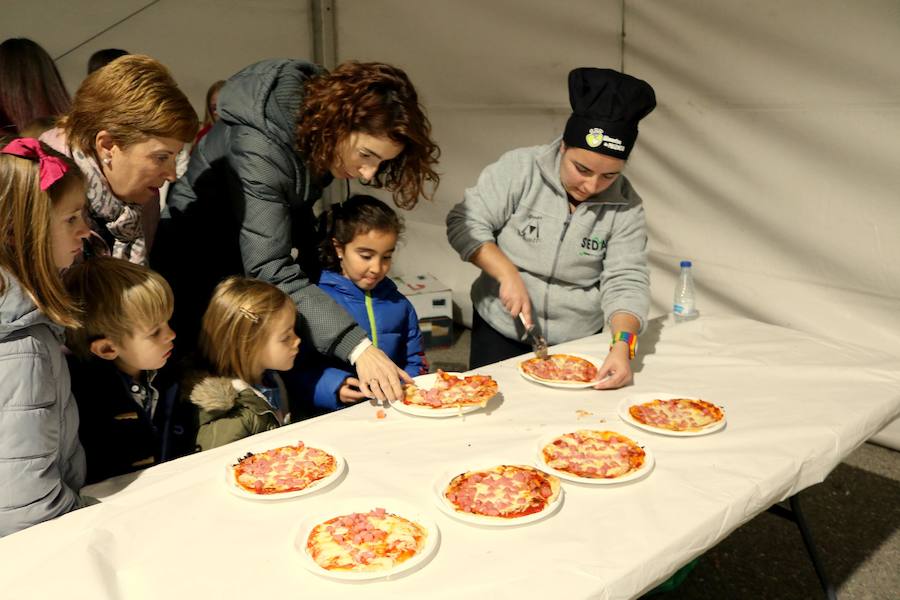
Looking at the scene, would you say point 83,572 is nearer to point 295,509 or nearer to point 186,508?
point 186,508

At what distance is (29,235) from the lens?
1271mm

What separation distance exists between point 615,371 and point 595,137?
64cm

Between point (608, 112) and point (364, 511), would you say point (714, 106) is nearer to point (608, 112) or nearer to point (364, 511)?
point (608, 112)

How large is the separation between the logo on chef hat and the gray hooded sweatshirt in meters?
0.22

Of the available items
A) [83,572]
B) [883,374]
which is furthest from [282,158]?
[883,374]

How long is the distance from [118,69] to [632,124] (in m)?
1.30

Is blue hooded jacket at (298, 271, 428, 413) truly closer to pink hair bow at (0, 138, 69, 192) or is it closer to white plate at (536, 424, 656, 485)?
white plate at (536, 424, 656, 485)

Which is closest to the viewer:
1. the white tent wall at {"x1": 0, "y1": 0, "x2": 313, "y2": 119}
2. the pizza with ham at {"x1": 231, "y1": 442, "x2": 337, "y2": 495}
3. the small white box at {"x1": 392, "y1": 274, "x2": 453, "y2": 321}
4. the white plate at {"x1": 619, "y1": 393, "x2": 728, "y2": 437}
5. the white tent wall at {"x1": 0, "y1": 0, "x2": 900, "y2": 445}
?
the pizza with ham at {"x1": 231, "y1": 442, "x2": 337, "y2": 495}

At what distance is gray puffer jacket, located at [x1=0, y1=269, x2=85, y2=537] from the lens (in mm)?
1228

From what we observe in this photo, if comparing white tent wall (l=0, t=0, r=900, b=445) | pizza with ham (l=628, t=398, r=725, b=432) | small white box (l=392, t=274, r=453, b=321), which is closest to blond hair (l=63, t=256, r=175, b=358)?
pizza with ham (l=628, t=398, r=725, b=432)

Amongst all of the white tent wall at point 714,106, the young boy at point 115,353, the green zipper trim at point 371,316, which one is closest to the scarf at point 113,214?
the young boy at point 115,353

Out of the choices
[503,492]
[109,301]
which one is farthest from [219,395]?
[503,492]

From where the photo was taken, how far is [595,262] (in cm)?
231

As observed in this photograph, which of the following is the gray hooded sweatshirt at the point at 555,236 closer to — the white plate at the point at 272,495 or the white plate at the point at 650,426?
the white plate at the point at 650,426
